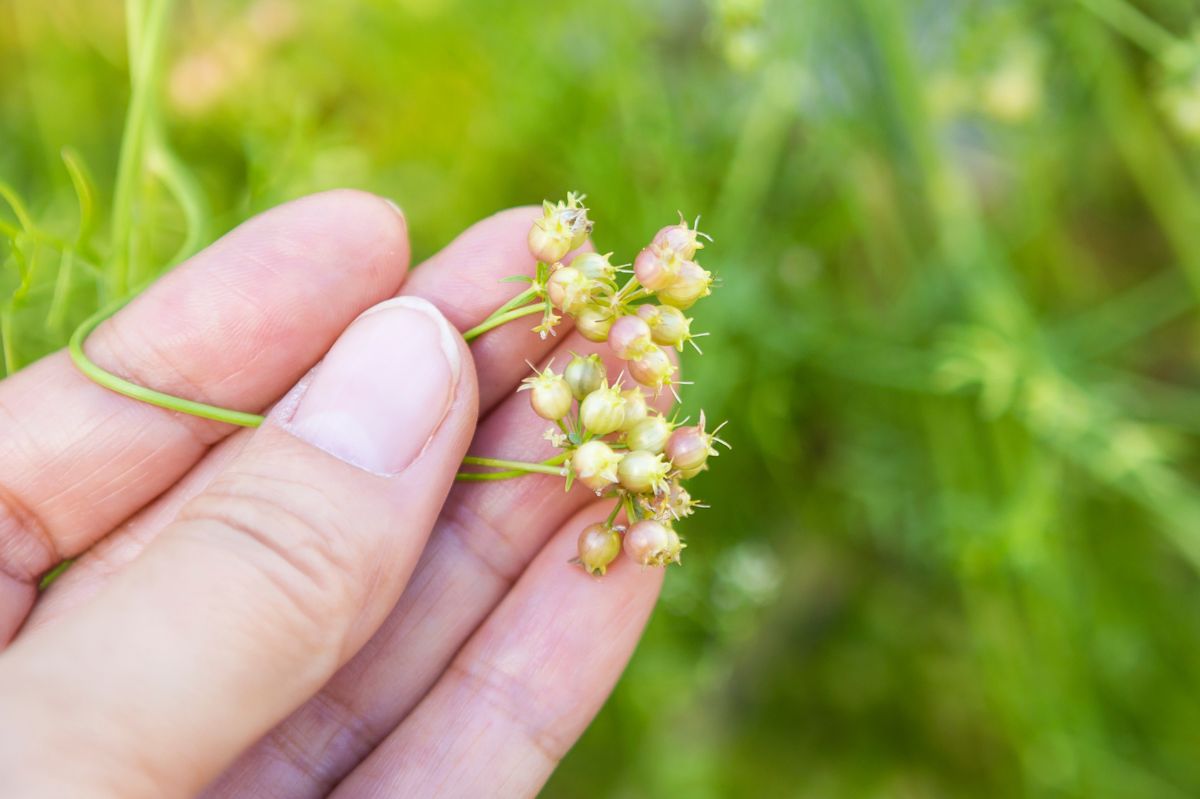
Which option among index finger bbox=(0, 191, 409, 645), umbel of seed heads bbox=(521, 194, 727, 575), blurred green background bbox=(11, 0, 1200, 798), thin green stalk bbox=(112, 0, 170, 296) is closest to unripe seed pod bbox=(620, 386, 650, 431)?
umbel of seed heads bbox=(521, 194, 727, 575)

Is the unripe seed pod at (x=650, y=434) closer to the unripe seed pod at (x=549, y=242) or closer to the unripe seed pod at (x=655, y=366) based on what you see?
the unripe seed pod at (x=655, y=366)

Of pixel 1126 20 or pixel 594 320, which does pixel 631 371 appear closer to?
pixel 594 320

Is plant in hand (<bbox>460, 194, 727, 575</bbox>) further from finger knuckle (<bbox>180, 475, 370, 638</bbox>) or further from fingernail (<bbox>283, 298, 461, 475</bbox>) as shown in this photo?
finger knuckle (<bbox>180, 475, 370, 638</bbox>)

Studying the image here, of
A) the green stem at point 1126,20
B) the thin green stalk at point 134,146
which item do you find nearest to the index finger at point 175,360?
the thin green stalk at point 134,146

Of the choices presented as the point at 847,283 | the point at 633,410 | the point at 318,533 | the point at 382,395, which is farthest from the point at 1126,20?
the point at 318,533

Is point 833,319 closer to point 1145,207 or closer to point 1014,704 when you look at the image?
point 1014,704

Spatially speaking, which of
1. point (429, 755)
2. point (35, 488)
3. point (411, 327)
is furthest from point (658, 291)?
point (35, 488)
